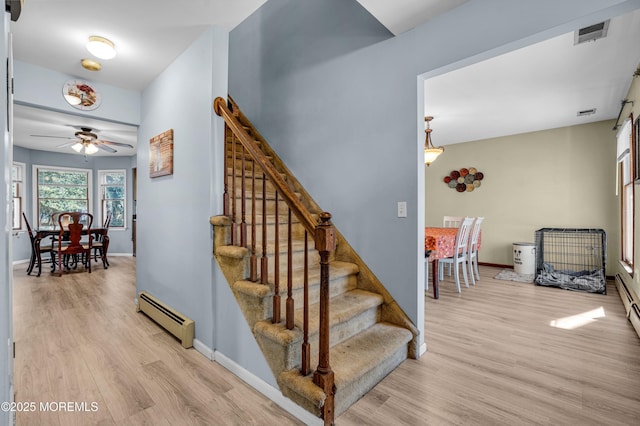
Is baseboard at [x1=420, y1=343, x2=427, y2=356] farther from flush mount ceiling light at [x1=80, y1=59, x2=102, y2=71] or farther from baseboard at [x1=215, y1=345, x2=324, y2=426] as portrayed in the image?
flush mount ceiling light at [x1=80, y1=59, x2=102, y2=71]

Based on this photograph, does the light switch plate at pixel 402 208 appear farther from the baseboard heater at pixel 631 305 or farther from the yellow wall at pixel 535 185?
the yellow wall at pixel 535 185

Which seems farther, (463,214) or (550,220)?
(463,214)

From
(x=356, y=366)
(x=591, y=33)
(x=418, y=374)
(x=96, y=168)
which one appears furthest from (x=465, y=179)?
(x=96, y=168)

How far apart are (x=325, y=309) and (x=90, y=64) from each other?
3.18 m

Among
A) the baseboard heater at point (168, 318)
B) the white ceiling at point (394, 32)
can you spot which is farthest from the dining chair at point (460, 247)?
the baseboard heater at point (168, 318)

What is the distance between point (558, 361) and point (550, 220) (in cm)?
399

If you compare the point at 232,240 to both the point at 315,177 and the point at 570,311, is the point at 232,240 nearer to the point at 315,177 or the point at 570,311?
the point at 315,177

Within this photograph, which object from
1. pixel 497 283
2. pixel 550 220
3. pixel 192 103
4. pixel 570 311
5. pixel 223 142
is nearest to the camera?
pixel 223 142

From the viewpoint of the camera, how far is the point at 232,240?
2.17m

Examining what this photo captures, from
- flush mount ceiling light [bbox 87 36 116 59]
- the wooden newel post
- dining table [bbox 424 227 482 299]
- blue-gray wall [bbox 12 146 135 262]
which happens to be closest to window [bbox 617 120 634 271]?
dining table [bbox 424 227 482 299]

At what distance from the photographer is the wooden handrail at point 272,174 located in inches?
63.8

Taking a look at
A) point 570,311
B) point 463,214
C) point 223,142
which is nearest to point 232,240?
point 223,142

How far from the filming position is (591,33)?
96.3 inches

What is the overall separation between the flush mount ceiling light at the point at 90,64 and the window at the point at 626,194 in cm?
579
